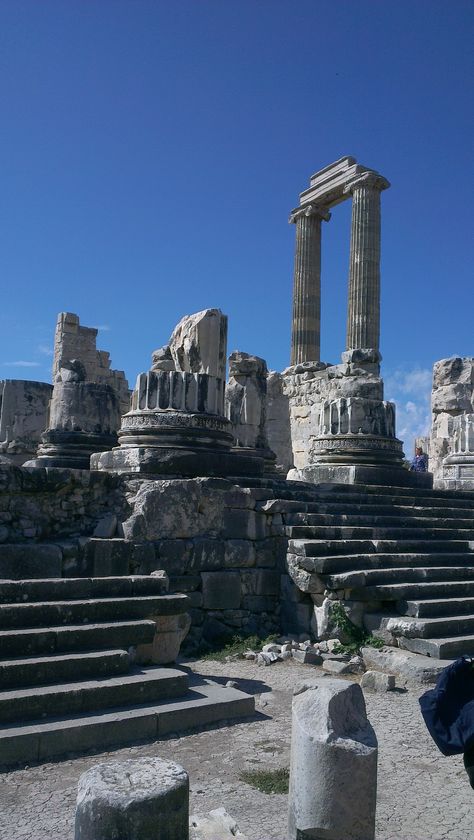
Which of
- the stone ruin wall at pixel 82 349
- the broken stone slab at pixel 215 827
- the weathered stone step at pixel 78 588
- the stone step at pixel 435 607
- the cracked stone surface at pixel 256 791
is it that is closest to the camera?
the broken stone slab at pixel 215 827

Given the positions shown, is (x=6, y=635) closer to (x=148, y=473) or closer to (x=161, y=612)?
(x=161, y=612)

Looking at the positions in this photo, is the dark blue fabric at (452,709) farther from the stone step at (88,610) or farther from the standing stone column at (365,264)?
the standing stone column at (365,264)

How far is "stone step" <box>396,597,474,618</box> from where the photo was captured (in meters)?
7.12

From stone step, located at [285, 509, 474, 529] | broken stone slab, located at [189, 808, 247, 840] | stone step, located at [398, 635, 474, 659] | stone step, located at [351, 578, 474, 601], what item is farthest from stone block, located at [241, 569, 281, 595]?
broken stone slab, located at [189, 808, 247, 840]

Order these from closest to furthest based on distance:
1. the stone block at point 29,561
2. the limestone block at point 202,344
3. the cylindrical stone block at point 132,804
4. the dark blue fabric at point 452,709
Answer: the cylindrical stone block at point 132,804
the dark blue fabric at point 452,709
the stone block at point 29,561
the limestone block at point 202,344

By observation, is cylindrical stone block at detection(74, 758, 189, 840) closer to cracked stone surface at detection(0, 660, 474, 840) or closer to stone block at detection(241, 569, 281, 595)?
cracked stone surface at detection(0, 660, 474, 840)

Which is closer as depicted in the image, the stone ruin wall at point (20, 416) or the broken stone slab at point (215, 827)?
the broken stone slab at point (215, 827)

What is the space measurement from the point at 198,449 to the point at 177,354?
1583 mm

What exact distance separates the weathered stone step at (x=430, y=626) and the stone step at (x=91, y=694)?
2.43 metres

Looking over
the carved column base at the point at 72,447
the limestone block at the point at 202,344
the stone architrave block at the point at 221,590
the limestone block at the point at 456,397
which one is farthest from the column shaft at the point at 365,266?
the stone architrave block at the point at 221,590

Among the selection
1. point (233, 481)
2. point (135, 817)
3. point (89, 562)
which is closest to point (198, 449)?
point (233, 481)

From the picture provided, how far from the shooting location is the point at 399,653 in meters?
6.57

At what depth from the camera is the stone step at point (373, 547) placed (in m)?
7.69

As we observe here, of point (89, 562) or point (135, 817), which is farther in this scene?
point (89, 562)
